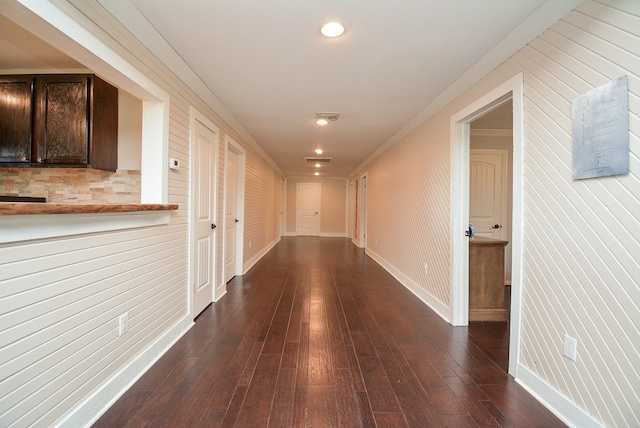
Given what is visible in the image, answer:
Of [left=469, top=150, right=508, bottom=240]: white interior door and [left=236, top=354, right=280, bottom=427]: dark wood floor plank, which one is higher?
[left=469, top=150, right=508, bottom=240]: white interior door

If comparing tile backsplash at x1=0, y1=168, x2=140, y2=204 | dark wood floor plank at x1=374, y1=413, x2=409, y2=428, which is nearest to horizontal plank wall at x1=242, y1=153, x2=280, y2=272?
tile backsplash at x1=0, y1=168, x2=140, y2=204

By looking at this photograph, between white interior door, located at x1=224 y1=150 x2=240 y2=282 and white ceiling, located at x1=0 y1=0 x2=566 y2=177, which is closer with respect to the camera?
white ceiling, located at x1=0 y1=0 x2=566 y2=177

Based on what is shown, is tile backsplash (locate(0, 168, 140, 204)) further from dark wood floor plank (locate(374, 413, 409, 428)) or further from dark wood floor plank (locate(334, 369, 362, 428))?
dark wood floor plank (locate(374, 413, 409, 428))

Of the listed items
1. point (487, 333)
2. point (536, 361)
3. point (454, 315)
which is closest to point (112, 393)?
point (536, 361)

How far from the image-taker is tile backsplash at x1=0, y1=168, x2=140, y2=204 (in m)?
2.50

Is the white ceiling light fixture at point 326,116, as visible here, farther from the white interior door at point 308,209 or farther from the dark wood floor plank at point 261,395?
the white interior door at point 308,209

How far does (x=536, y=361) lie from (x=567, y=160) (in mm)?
1220

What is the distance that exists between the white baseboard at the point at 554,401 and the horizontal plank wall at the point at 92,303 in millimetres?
2506

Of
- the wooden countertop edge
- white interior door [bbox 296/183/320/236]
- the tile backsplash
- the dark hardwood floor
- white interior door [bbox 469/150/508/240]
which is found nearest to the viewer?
the wooden countertop edge

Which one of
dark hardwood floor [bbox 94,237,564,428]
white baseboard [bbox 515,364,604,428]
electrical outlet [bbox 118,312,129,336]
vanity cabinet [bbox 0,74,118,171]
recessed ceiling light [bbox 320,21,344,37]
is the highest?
recessed ceiling light [bbox 320,21,344,37]

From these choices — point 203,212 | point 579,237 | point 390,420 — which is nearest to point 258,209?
point 203,212

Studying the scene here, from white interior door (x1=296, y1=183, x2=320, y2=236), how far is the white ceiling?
6.83 meters

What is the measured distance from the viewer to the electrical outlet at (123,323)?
165cm

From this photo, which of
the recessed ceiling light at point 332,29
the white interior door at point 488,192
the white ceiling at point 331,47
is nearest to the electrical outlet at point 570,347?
the white ceiling at point 331,47
